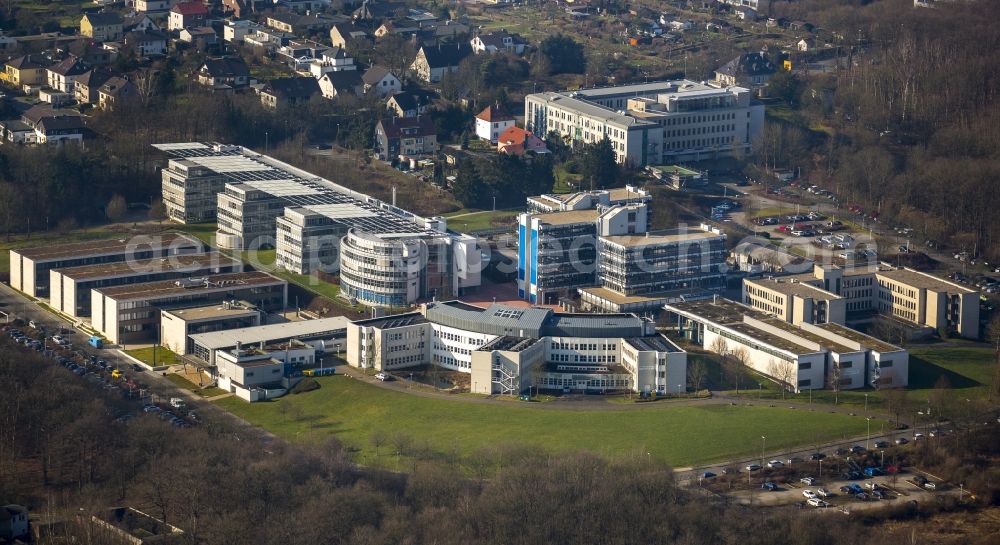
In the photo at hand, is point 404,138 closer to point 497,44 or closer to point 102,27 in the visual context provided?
point 497,44

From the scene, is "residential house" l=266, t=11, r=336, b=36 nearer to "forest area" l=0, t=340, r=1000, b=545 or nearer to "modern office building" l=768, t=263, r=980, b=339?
"modern office building" l=768, t=263, r=980, b=339

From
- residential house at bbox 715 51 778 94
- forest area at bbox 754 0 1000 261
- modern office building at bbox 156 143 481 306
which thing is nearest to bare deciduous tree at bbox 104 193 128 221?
modern office building at bbox 156 143 481 306

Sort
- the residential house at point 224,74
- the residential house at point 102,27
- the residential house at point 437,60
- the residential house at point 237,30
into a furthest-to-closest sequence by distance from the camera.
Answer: the residential house at point 237,30, the residential house at point 102,27, the residential house at point 437,60, the residential house at point 224,74

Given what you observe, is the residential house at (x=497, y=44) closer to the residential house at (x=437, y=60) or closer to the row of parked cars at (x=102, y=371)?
the residential house at (x=437, y=60)

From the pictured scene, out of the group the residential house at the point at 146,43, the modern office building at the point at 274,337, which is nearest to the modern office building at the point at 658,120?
the residential house at the point at 146,43

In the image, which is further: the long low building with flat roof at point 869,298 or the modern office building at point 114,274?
the modern office building at point 114,274
